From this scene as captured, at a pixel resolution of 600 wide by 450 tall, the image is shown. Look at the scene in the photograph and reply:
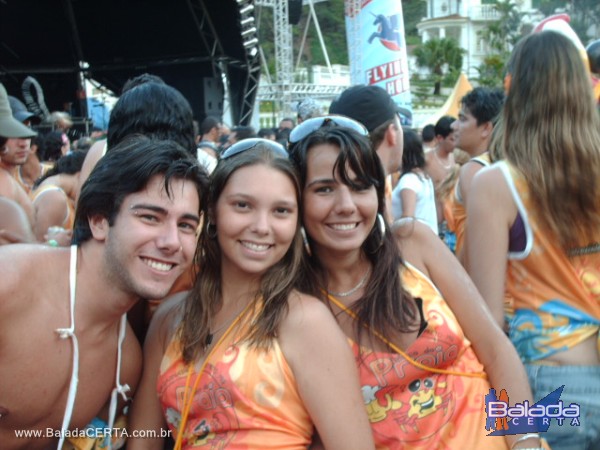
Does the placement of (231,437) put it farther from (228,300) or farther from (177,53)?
(177,53)

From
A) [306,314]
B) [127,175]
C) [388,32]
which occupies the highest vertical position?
[388,32]

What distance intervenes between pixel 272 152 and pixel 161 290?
1.95 feet

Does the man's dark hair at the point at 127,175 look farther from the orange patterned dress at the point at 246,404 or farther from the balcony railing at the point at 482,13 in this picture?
the balcony railing at the point at 482,13

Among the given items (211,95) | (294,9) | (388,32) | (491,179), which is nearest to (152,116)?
(491,179)

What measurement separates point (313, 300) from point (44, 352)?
864 mm

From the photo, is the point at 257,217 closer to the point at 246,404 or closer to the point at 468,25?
the point at 246,404

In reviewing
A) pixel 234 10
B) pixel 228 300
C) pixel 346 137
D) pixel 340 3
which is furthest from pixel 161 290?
pixel 340 3

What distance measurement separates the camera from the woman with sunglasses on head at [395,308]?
1.93m

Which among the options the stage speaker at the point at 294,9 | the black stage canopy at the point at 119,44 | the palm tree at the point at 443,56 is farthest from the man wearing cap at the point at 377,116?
the palm tree at the point at 443,56

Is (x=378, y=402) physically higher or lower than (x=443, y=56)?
higher

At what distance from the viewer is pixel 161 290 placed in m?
1.96

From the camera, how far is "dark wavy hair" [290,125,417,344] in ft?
6.46

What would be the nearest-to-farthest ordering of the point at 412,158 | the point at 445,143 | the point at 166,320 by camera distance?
the point at 166,320 < the point at 412,158 < the point at 445,143

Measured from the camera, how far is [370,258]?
7.16ft
